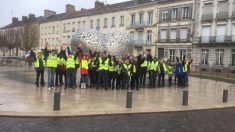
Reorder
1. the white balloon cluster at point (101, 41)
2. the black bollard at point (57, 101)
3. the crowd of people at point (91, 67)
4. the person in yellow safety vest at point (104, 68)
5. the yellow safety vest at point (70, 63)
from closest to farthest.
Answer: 1. the black bollard at point (57, 101)
2. the yellow safety vest at point (70, 63)
3. the crowd of people at point (91, 67)
4. the person in yellow safety vest at point (104, 68)
5. the white balloon cluster at point (101, 41)

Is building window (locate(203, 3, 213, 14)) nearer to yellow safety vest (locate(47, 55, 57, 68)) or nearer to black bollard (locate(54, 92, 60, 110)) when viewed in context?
yellow safety vest (locate(47, 55, 57, 68))

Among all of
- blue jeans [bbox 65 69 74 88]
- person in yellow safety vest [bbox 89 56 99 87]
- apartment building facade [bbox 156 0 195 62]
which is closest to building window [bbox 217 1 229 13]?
apartment building facade [bbox 156 0 195 62]

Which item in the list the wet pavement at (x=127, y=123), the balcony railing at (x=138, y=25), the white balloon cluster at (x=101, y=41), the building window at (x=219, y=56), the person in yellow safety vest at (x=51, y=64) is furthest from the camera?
A: the balcony railing at (x=138, y=25)

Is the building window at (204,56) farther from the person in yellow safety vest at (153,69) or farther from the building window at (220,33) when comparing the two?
the person in yellow safety vest at (153,69)

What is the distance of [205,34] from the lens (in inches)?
1606

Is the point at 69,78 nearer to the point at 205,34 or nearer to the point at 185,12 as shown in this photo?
the point at 205,34

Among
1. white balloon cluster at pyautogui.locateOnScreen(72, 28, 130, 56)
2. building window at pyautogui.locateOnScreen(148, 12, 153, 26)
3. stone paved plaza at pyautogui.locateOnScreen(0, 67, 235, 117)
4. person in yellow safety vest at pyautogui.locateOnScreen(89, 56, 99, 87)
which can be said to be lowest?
stone paved plaza at pyautogui.locateOnScreen(0, 67, 235, 117)

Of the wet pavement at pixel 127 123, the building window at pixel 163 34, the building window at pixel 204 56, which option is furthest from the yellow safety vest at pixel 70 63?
the building window at pixel 163 34

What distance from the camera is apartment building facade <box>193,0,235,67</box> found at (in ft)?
123

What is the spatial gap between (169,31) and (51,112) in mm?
37464

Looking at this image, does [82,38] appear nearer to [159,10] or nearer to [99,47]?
[99,47]

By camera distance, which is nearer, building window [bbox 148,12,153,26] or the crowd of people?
the crowd of people

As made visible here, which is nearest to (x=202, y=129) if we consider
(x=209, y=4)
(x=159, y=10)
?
(x=209, y=4)

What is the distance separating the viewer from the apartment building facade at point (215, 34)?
1473 inches
